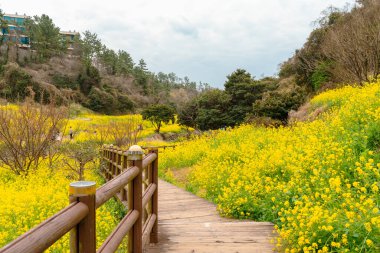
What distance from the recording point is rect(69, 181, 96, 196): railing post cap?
4.67 ft

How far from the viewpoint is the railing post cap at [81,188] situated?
1.42 meters

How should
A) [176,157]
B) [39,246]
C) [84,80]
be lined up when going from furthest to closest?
[84,80] < [176,157] < [39,246]

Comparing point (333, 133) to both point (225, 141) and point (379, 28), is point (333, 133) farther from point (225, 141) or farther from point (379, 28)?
point (379, 28)

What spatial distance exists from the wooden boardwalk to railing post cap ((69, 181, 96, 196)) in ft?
8.62

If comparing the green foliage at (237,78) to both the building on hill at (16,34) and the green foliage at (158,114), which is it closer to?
the green foliage at (158,114)

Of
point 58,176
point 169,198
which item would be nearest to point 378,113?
point 169,198

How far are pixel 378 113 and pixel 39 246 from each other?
239 inches

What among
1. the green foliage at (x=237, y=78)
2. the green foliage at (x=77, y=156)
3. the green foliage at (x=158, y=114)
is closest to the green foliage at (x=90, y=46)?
the green foliage at (x=158, y=114)

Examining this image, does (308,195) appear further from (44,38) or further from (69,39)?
(69,39)

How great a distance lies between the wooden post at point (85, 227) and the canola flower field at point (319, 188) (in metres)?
2.09

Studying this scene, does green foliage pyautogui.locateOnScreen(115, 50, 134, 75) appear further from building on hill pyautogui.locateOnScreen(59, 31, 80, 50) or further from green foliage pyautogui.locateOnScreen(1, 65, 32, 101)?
green foliage pyautogui.locateOnScreen(1, 65, 32, 101)

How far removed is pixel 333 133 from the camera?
6.50 metres

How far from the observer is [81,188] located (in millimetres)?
1442

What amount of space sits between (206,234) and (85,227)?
315cm
